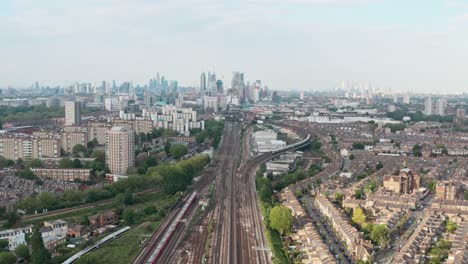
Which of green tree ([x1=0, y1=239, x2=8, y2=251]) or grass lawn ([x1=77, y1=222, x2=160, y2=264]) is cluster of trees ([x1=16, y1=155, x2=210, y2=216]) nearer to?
green tree ([x1=0, y1=239, x2=8, y2=251])

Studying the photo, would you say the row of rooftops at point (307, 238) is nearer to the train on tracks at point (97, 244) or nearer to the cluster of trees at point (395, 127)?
the train on tracks at point (97, 244)

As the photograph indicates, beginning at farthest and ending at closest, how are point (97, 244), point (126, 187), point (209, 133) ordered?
point (209, 133) → point (126, 187) → point (97, 244)

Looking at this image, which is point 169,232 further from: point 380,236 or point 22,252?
point 380,236

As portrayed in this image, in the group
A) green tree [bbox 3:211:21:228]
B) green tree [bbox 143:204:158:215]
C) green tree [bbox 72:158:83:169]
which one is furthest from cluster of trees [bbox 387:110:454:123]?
green tree [bbox 3:211:21:228]

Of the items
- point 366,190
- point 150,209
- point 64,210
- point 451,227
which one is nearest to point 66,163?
point 64,210

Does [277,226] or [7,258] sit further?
[277,226]

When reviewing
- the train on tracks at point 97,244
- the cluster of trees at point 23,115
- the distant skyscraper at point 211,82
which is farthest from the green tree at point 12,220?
the distant skyscraper at point 211,82
